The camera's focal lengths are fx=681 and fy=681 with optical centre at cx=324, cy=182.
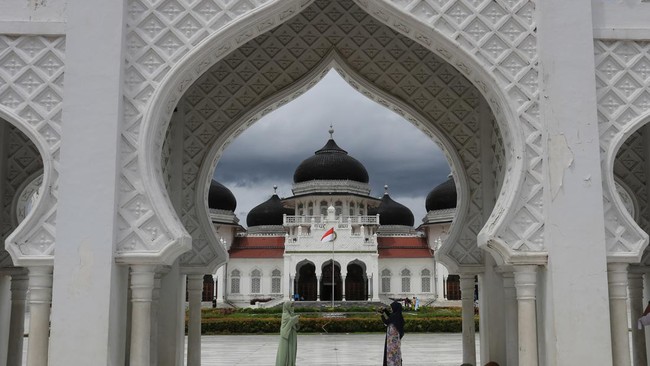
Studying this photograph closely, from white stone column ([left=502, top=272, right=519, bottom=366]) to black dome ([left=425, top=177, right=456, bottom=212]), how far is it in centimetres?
3757

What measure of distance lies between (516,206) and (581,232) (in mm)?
634

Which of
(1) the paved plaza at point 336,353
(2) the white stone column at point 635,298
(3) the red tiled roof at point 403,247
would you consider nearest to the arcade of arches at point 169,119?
(2) the white stone column at point 635,298

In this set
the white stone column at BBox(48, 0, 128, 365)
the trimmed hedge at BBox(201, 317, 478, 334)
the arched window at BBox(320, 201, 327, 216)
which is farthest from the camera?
the arched window at BBox(320, 201, 327, 216)

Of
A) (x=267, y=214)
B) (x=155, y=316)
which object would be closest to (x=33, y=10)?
(x=155, y=316)

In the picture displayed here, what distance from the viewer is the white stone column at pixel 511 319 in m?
7.66

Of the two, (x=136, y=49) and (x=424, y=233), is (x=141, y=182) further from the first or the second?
(x=424, y=233)

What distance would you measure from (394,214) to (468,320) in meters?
40.4

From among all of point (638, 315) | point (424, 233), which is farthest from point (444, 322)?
point (424, 233)

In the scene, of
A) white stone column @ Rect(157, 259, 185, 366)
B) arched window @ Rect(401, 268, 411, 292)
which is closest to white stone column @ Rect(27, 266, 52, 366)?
white stone column @ Rect(157, 259, 185, 366)

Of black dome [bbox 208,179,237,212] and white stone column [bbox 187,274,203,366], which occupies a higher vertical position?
black dome [bbox 208,179,237,212]

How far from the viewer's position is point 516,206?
21.0 ft

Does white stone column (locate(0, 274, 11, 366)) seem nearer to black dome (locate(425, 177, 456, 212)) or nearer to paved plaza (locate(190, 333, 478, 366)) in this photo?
paved plaza (locate(190, 333, 478, 366))

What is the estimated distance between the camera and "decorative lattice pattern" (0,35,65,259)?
6188 mm

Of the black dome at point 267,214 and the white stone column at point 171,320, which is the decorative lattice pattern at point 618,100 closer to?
the white stone column at point 171,320
